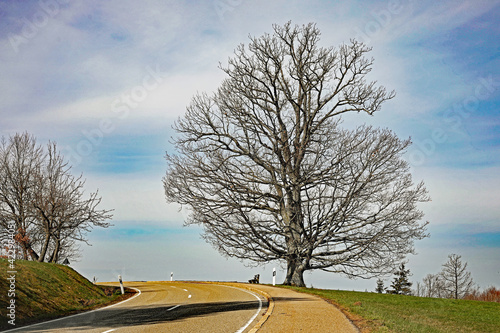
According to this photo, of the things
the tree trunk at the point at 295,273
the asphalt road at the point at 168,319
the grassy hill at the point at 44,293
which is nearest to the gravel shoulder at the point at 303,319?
the asphalt road at the point at 168,319

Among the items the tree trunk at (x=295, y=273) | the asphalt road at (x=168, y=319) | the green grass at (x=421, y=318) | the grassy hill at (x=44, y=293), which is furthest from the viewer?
the tree trunk at (x=295, y=273)

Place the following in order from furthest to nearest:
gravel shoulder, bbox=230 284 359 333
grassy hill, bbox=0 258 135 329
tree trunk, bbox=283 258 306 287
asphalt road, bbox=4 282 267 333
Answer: tree trunk, bbox=283 258 306 287 → grassy hill, bbox=0 258 135 329 → asphalt road, bbox=4 282 267 333 → gravel shoulder, bbox=230 284 359 333

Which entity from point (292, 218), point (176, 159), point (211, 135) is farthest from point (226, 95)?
point (292, 218)

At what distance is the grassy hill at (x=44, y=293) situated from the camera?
13.7 meters

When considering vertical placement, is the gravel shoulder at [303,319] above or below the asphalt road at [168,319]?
above

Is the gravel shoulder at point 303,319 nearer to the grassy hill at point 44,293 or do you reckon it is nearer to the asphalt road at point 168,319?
the asphalt road at point 168,319

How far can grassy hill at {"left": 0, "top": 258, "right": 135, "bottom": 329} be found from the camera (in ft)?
44.9

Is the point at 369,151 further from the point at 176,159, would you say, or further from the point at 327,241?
the point at 176,159

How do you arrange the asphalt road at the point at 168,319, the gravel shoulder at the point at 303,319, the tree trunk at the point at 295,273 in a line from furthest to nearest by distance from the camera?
1. the tree trunk at the point at 295,273
2. the asphalt road at the point at 168,319
3. the gravel shoulder at the point at 303,319

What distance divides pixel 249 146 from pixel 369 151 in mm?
7468

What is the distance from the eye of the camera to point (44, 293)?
Result: 16.2 metres

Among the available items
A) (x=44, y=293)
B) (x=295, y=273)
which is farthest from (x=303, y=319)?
(x=295, y=273)

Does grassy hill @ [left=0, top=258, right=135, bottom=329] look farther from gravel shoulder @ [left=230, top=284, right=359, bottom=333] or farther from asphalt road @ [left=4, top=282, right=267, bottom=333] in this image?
gravel shoulder @ [left=230, top=284, right=359, bottom=333]

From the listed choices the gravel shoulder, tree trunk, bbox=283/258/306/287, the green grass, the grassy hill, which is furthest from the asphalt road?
tree trunk, bbox=283/258/306/287
